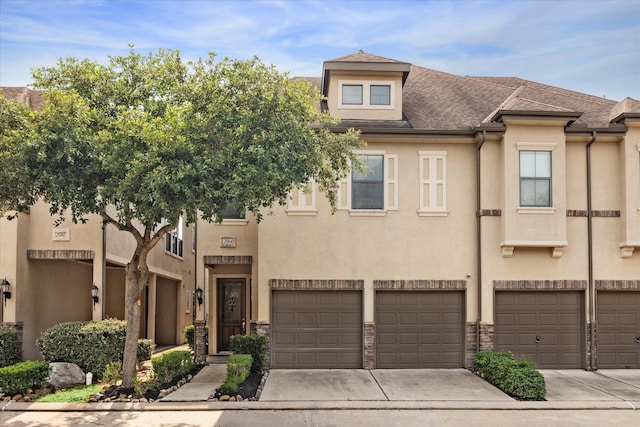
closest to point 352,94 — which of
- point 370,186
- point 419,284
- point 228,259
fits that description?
point 370,186

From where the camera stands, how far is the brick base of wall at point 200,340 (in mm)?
17484

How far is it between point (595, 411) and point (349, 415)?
184 inches

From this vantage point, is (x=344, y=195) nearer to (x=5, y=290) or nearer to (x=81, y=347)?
(x=81, y=347)

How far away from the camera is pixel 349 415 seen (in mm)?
11727

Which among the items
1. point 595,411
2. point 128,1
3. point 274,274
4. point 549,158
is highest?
point 128,1

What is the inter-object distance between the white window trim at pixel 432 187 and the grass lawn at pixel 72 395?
8.69 meters

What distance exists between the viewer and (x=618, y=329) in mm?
16578

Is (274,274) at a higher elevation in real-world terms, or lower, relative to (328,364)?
higher

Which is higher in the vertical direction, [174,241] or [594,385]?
[174,241]

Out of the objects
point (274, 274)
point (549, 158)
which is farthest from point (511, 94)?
point (274, 274)

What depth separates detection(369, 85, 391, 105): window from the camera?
682 inches

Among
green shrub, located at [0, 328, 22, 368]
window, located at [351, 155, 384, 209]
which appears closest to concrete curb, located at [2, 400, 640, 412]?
green shrub, located at [0, 328, 22, 368]

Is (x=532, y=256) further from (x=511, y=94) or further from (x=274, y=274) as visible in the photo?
(x=274, y=274)

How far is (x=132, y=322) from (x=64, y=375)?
206 centimetres
